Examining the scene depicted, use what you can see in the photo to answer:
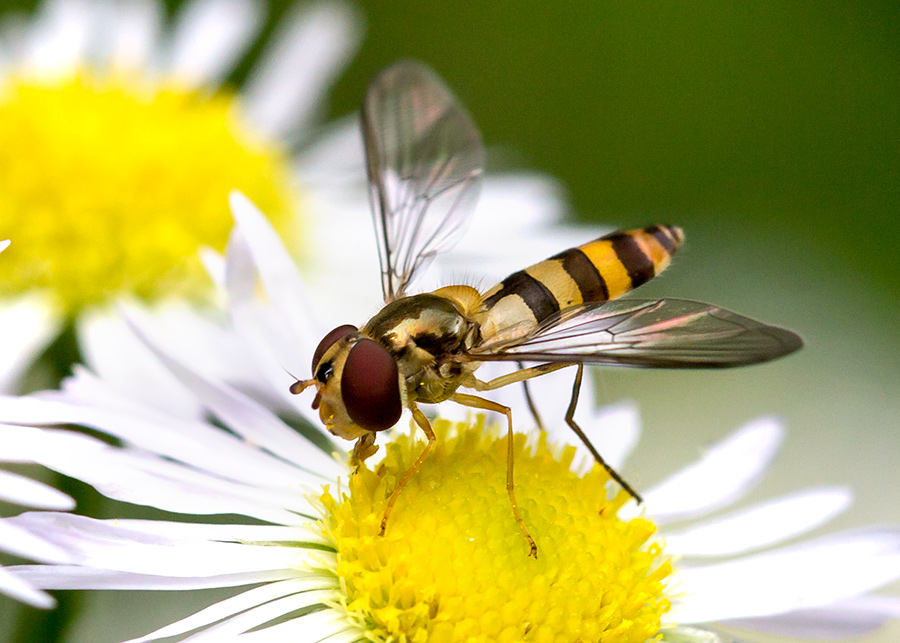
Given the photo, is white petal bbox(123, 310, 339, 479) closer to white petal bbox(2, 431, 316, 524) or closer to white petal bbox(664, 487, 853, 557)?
white petal bbox(2, 431, 316, 524)

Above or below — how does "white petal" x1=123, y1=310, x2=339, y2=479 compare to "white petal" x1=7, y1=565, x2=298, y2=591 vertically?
above

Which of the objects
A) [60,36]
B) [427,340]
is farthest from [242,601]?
[60,36]

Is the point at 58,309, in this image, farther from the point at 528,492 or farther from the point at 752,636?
the point at 752,636

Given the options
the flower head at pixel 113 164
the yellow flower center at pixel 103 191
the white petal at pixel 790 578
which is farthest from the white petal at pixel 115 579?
the yellow flower center at pixel 103 191

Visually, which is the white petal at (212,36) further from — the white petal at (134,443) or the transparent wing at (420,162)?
the white petal at (134,443)

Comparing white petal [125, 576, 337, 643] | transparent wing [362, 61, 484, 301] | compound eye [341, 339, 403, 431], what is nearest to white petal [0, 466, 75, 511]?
white petal [125, 576, 337, 643]

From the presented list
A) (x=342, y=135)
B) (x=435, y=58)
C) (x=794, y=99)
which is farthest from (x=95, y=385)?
(x=794, y=99)
